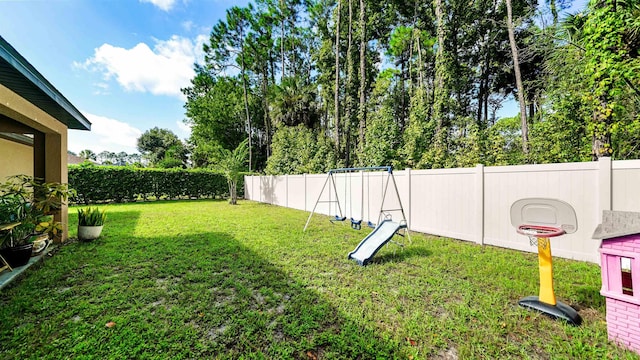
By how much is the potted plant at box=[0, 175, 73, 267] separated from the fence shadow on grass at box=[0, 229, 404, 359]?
0.44 m

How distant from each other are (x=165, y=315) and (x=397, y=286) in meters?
2.50

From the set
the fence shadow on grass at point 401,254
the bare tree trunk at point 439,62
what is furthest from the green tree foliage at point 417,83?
the fence shadow on grass at point 401,254

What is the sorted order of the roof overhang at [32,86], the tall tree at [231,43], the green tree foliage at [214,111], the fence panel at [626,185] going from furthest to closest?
the green tree foliage at [214,111] < the tall tree at [231,43] < the fence panel at [626,185] < the roof overhang at [32,86]

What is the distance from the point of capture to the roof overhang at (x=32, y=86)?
2.49 meters

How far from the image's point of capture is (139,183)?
13453 millimetres

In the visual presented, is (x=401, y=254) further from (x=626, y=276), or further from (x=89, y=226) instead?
(x=89, y=226)

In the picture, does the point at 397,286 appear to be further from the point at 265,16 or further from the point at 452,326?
the point at 265,16

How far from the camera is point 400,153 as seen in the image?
26.3 ft

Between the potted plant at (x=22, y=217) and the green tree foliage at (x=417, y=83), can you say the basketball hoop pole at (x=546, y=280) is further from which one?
the potted plant at (x=22, y=217)

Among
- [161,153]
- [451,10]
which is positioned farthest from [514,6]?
[161,153]

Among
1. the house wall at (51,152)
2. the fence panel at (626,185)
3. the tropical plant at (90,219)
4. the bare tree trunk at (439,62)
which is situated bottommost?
the tropical plant at (90,219)

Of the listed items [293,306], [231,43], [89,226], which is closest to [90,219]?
[89,226]

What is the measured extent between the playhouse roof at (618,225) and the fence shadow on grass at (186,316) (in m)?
1.79

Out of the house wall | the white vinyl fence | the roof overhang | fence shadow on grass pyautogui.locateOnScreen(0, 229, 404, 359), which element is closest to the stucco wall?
the house wall
